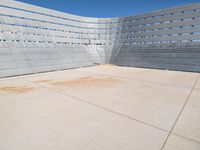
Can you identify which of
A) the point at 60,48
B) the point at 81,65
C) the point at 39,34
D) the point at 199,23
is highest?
the point at 199,23

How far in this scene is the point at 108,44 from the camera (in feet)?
58.4

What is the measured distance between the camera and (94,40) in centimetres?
A: 1812

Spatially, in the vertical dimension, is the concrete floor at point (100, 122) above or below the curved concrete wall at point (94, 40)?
below

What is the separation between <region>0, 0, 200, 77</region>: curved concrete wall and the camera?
10.9m

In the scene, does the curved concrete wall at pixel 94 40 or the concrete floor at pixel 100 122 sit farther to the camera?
the curved concrete wall at pixel 94 40

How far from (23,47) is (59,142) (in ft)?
36.5

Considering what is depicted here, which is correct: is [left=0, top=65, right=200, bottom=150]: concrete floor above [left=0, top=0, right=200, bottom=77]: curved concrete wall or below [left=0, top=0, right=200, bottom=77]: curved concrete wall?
below

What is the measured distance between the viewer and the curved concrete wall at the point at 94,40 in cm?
1089

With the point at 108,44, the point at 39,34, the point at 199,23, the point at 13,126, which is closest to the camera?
the point at 13,126

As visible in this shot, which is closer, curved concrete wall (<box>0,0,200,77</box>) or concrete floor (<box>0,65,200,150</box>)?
concrete floor (<box>0,65,200,150</box>)

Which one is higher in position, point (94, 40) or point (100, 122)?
point (94, 40)

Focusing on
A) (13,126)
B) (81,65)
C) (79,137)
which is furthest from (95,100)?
(81,65)

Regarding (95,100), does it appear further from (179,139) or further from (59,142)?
(179,139)

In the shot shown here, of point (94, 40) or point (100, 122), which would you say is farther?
point (94, 40)
